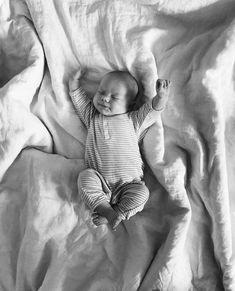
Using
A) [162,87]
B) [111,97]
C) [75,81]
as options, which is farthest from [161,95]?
[75,81]

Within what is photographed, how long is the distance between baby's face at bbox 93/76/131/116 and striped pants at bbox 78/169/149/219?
0.54 ft

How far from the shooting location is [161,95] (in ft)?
3.14

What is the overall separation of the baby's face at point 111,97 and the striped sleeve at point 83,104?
0.03m

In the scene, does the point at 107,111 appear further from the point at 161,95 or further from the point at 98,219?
the point at 98,219

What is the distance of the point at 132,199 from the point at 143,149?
0.52ft

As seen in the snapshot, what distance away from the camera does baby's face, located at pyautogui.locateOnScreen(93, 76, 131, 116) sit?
99 cm

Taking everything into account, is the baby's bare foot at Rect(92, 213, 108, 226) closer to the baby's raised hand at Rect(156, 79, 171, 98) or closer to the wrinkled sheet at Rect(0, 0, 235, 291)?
the wrinkled sheet at Rect(0, 0, 235, 291)

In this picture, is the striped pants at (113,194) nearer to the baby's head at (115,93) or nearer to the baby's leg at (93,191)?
the baby's leg at (93,191)

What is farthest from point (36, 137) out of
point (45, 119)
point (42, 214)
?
point (42, 214)

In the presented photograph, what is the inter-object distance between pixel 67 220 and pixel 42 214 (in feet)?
0.21

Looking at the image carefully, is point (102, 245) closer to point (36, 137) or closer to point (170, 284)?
point (170, 284)

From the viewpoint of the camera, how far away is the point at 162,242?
0.98 meters

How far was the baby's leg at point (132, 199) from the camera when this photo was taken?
0.93 m

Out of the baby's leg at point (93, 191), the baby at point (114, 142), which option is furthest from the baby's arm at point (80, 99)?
the baby's leg at point (93, 191)
